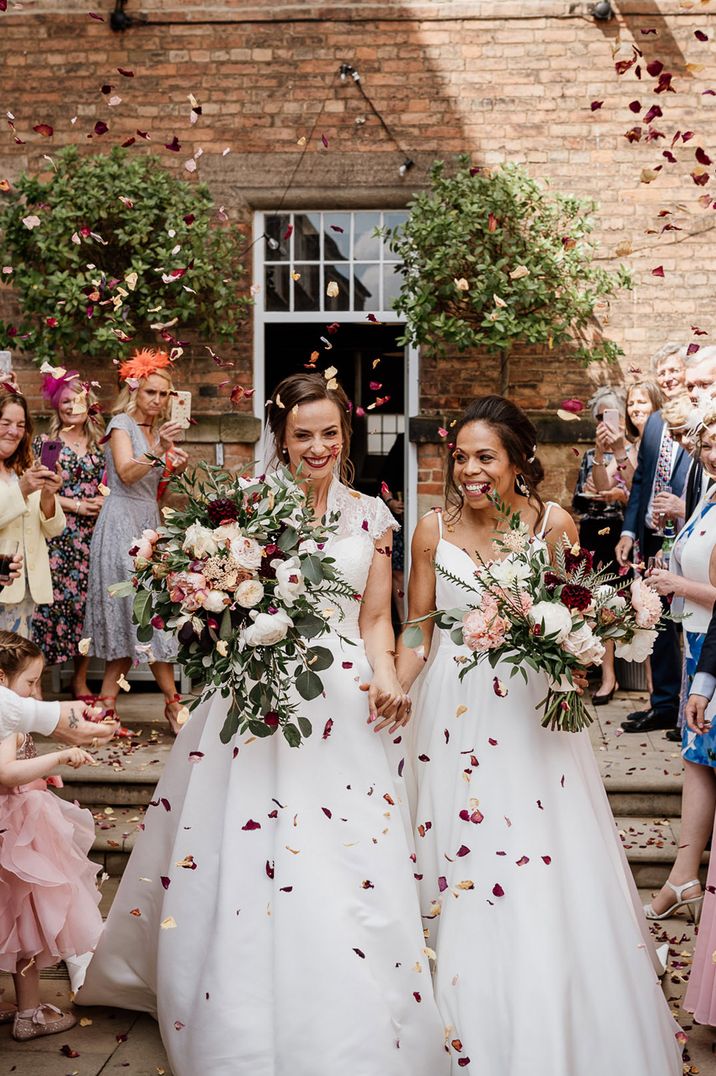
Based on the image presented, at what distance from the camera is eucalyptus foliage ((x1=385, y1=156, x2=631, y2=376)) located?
23.2ft


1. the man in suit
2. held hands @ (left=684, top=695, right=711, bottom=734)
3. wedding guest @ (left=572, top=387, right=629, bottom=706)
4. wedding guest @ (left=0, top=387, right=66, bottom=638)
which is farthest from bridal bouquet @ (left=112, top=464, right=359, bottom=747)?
wedding guest @ (left=572, top=387, right=629, bottom=706)

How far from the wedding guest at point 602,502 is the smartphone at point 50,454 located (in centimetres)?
302

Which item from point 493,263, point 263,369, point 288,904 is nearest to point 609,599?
point 288,904

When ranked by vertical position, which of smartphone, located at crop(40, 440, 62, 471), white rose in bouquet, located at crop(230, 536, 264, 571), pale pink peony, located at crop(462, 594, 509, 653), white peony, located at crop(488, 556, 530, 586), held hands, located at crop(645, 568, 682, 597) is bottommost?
pale pink peony, located at crop(462, 594, 509, 653)

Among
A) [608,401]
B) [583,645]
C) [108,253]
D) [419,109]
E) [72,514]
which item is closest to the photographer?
[583,645]

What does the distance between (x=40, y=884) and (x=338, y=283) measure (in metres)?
5.60

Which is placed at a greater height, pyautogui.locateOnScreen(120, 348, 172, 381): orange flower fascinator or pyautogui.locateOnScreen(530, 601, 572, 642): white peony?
pyautogui.locateOnScreen(120, 348, 172, 381): orange flower fascinator

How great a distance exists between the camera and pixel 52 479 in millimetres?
5152

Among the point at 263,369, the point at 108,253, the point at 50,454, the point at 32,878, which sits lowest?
the point at 32,878

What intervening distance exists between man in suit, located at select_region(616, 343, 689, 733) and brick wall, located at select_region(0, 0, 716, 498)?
1.82 metres

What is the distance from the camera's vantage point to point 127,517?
237 inches

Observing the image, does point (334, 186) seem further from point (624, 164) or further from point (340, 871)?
point (340, 871)

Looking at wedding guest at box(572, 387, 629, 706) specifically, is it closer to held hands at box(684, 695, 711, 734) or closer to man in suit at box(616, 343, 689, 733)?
man in suit at box(616, 343, 689, 733)

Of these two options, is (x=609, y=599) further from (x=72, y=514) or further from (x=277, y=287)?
(x=277, y=287)
